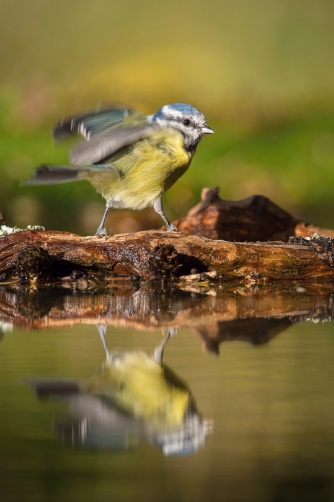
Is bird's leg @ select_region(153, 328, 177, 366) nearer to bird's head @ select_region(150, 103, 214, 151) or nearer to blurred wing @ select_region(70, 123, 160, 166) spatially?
blurred wing @ select_region(70, 123, 160, 166)

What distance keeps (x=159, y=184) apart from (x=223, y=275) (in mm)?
691

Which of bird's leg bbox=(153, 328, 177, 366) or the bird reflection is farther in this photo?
bird's leg bbox=(153, 328, 177, 366)

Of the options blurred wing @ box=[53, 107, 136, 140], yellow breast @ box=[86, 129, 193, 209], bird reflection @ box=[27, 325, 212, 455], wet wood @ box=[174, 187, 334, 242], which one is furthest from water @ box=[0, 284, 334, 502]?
wet wood @ box=[174, 187, 334, 242]

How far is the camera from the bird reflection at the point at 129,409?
2334 millimetres

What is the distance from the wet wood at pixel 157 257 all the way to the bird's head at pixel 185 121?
600 millimetres

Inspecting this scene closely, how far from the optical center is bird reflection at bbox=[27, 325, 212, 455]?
2334 mm

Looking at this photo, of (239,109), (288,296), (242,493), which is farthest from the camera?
(239,109)

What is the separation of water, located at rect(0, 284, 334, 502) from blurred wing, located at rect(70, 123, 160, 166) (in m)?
1.13

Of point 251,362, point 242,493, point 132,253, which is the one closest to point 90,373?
point 251,362

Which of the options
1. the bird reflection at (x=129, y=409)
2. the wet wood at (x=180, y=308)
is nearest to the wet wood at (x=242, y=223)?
the wet wood at (x=180, y=308)

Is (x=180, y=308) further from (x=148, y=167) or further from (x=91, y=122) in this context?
(x=91, y=122)

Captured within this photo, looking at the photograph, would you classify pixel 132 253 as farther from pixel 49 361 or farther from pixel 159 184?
pixel 49 361

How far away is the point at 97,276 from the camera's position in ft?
19.0

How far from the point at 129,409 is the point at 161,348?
94 cm
